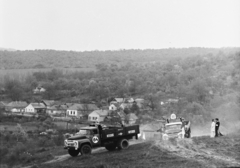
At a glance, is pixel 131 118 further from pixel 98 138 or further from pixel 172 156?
pixel 172 156

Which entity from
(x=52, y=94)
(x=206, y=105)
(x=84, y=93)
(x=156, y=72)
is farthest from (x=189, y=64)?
(x=206, y=105)

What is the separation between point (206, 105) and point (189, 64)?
3956cm

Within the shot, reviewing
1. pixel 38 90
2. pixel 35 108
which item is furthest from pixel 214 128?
pixel 38 90

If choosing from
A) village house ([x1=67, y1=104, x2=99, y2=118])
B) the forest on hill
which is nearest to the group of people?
the forest on hill

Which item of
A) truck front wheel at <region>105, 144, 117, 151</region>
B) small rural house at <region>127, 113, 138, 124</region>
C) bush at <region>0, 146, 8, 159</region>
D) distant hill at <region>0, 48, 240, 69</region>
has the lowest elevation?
bush at <region>0, 146, 8, 159</region>

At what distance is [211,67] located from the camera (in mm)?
80000

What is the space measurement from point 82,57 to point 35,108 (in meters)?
72.2

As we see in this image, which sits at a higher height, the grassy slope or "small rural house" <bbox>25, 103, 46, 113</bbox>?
"small rural house" <bbox>25, 103, 46, 113</bbox>

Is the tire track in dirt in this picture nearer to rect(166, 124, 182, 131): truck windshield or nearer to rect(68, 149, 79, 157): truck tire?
rect(166, 124, 182, 131): truck windshield

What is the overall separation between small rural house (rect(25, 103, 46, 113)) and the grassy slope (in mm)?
53405

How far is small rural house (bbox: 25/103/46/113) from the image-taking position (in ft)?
234

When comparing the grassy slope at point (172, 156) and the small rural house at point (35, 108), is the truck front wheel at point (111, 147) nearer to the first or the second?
the grassy slope at point (172, 156)

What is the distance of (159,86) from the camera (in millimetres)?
78000

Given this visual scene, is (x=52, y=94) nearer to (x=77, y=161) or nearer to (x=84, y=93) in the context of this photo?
(x=84, y=93)
